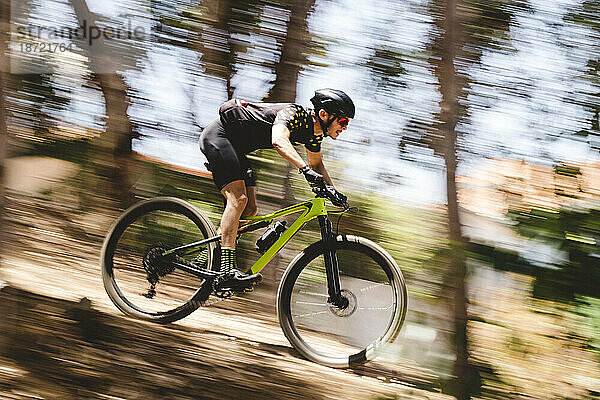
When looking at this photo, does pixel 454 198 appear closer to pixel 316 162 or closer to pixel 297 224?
pixel 316 162

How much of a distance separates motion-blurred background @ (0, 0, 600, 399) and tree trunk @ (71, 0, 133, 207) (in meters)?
0.01

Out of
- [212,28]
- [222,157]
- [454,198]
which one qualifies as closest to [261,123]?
[222,157]

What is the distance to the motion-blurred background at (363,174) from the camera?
274 centimetres

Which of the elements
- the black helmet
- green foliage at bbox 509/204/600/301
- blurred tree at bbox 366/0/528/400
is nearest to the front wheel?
the black helmet

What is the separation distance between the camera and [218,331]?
108 inches

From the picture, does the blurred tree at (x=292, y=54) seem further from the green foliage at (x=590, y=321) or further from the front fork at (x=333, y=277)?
the green foliage at (x=590, y=321)

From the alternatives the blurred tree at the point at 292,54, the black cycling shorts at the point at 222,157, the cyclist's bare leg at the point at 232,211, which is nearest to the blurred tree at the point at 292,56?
the blurred tree at the point at 292,54

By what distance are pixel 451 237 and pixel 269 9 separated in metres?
1.95

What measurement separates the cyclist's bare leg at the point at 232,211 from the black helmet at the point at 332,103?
580 mm

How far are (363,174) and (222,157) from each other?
0.96 m

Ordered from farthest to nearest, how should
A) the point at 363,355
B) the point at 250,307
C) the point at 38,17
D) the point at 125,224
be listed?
the point at 38,17, the point at 250,307, the point at 125,224, the point at 363,355

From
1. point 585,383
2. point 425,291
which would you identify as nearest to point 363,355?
point 425,291

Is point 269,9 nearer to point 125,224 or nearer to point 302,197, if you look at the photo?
point 302,197

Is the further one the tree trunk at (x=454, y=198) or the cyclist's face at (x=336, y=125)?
the tree trunk at (x=454, y=198)
